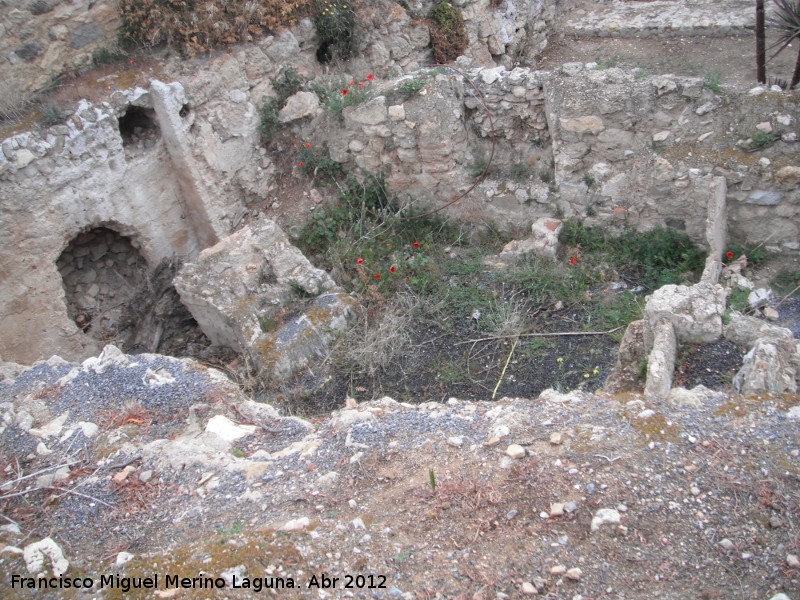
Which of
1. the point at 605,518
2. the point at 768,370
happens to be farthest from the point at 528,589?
the point at 768,370

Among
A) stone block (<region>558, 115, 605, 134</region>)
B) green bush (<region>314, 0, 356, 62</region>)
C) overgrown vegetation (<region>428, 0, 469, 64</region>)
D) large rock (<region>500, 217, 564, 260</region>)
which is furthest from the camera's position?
overgrown vegetation (<region>428, 0, 469, 64</region>)

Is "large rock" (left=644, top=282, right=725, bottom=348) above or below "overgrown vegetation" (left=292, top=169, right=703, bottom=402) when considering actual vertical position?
above

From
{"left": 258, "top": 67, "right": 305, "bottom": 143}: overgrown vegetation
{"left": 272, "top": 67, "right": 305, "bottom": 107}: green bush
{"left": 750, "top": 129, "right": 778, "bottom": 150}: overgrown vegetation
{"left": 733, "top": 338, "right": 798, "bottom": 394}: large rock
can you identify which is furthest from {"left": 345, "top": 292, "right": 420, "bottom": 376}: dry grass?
{"left": 750, "top": 129, "right": 778, "bottom": 150}: overgrown vegetation

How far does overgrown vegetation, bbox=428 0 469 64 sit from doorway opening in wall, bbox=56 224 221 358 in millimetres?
3903

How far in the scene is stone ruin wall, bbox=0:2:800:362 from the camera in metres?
5.38

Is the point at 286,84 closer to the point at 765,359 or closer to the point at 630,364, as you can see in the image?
the point at 630,364

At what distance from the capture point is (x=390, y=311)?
5.58 metres

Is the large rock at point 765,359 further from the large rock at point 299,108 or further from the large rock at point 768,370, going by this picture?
the large rock at point 299,108

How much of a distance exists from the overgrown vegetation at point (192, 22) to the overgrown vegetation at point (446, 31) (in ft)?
6.47

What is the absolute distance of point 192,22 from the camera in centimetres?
619

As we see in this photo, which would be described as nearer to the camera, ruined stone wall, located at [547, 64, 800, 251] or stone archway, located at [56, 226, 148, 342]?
ruined stone wall, located at [547, 64, 800, 251]

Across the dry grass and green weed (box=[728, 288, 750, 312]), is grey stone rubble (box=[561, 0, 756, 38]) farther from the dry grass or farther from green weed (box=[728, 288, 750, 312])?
the dry grass

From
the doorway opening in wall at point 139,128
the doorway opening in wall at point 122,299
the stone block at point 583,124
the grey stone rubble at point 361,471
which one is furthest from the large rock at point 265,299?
the stone block at point 583,124

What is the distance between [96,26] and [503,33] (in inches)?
186
